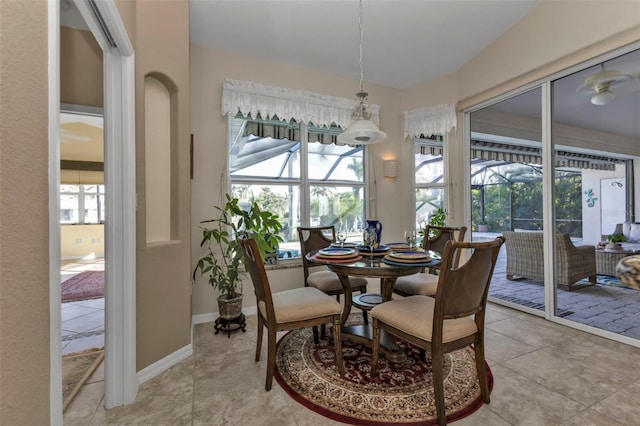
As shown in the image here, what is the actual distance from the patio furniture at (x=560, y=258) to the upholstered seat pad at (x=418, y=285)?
4.90 ft

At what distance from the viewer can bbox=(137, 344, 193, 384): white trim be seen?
6.60ft

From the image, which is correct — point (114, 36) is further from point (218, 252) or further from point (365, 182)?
point (365, 182)

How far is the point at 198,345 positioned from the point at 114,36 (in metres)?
2.34

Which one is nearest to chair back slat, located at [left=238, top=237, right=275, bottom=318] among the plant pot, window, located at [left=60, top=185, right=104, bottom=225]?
the plant pot

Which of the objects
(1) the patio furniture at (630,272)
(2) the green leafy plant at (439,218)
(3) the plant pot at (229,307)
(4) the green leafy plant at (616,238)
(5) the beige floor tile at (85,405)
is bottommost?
(5) the beige floor tile at (85,405)

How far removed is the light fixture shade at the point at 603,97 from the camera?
2.71m

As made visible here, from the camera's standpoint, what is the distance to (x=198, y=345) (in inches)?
102

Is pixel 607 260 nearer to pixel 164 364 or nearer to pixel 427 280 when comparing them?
pixel 427 280

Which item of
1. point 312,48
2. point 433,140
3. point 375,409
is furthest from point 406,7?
point 375,409

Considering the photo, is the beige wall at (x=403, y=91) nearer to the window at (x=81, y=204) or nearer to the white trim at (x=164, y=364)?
the white trim at (x=164, y=364)

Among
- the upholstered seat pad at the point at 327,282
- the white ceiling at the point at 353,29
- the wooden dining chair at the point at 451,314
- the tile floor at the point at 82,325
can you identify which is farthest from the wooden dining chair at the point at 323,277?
the white ceiling at the point at 353,29

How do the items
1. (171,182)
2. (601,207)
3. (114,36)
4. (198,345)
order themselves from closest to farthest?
(114,36), (171,182), (198,345), (601,207)

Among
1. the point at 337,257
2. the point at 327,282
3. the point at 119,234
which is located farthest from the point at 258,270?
the point at 327,282

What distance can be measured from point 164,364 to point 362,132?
2.33 meters
